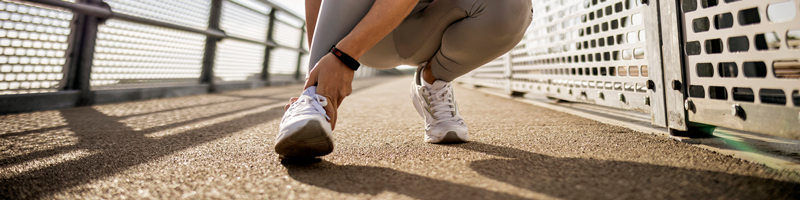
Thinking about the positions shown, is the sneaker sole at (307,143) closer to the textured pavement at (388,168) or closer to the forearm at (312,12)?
the textured pavement at (388,168)

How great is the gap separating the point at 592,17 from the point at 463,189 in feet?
4.99

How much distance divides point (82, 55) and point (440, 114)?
8.94 feet

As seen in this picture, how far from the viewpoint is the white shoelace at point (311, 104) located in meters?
0.89

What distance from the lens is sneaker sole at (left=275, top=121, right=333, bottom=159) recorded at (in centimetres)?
84

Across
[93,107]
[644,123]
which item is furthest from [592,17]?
[93,107]

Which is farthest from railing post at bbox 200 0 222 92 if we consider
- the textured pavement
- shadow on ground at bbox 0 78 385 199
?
the textured pavement

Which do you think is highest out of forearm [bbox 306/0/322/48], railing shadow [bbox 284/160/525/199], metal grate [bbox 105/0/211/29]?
metal grate [bbox 105/0/211/29]

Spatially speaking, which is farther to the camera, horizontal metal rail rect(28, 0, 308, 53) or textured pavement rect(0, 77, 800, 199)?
horizontal metal rail rect(28, 0, 308, 53)

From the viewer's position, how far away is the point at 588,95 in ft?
6.17

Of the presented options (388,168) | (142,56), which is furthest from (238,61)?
(388,168)

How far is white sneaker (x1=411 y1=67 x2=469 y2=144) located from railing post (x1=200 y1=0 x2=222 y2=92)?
144 inches

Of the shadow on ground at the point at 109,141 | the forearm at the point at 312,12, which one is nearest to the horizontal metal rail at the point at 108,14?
the shadow on ground at the point at 109,141

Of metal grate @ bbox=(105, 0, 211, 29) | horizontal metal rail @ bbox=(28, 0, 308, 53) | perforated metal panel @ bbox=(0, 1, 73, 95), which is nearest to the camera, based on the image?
perforated metal panel @ bbox=(0, 1, 73, 95)

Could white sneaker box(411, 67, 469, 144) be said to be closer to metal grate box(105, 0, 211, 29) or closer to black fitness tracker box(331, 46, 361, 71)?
black fitness tracker box(331, 46, 361, 71)
